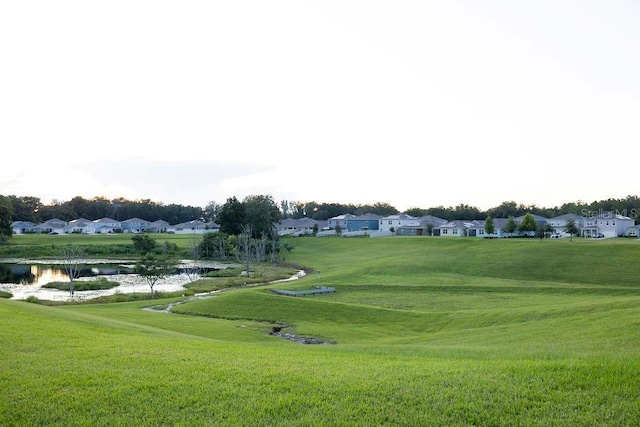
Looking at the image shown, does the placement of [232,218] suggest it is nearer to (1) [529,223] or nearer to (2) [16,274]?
(2) [16,274]

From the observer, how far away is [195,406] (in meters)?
8.65

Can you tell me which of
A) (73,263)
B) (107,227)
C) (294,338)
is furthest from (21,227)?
(294,338)

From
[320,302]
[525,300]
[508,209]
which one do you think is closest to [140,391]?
[320,302]

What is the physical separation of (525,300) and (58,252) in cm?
8794

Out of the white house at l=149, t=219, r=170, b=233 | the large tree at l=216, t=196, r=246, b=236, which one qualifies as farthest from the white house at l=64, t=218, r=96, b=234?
the large tree at l=216, t=196, r=246, b=236

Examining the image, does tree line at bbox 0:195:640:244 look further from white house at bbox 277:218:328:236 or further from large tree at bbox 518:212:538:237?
large tree at bbox 518:212:538:237

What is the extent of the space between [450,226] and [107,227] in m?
109

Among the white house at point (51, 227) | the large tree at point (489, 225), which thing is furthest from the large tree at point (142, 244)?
the white house at point (51, 227)

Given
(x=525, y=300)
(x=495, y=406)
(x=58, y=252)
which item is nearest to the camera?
(x=495, y=406)

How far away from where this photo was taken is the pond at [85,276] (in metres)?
51.5

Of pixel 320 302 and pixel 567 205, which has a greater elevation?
pixel 567 205

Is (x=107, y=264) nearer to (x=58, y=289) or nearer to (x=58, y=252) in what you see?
(x=58, y=252)

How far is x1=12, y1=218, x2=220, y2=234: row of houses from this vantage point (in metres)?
160

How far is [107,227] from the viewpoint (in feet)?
547
